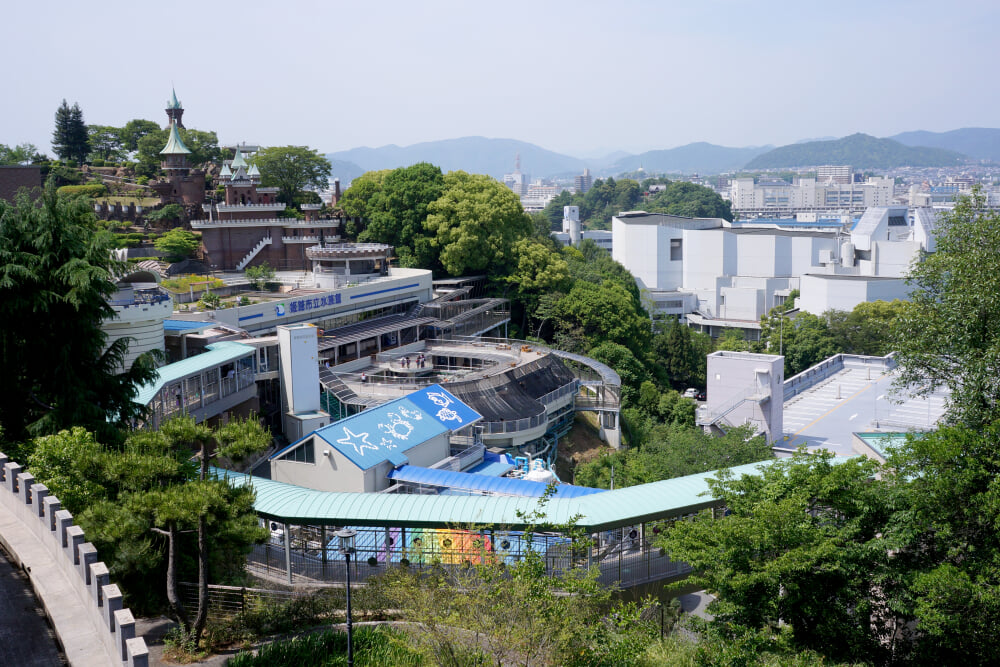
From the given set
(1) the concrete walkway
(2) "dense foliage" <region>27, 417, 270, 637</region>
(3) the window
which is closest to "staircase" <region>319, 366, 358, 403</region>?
(3) the window

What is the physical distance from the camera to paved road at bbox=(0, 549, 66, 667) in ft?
30.0

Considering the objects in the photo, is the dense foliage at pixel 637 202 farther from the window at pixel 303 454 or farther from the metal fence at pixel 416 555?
the metal fence at pixel 416 555

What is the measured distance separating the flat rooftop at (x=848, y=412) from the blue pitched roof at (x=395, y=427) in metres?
11.1

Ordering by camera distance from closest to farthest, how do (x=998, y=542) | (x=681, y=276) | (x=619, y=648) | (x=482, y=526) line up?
1. (x=619, y=648)
2. (x=998, y=542)
3. (x=482, y=526)
4. (x=681, y=276)

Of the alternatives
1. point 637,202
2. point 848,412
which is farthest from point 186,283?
point 637,202

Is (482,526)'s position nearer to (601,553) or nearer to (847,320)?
(601,553)

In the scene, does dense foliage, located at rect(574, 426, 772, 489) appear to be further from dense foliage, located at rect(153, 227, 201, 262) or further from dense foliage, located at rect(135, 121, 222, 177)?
dense foliage, located at rect(135, 121, 222, 177)

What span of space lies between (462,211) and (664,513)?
2899 centimetres

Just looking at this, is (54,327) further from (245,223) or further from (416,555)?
(245,223)

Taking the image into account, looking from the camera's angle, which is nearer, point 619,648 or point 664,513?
point 619,648

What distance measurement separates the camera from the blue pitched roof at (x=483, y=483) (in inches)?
663

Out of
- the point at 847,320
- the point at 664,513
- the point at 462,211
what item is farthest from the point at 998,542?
the point at 847,320

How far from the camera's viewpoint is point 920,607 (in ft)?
33.0

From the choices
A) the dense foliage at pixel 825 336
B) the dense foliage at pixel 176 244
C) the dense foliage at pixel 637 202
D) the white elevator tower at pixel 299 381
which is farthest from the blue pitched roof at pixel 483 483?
the dense foliage at pixel 637 202
